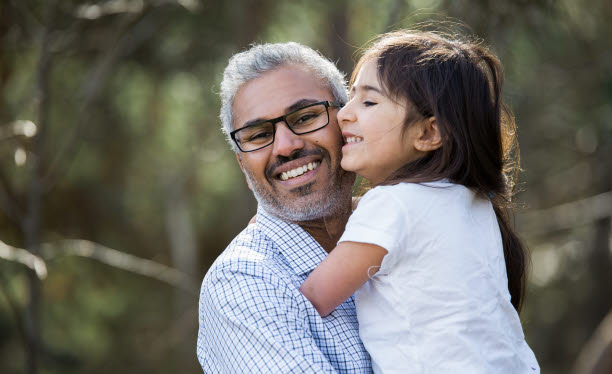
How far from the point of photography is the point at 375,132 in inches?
74.2

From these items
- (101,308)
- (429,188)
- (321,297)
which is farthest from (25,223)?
(101,308)

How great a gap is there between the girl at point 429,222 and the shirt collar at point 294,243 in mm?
225

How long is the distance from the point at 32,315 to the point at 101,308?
6061 mm

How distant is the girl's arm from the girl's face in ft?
1.18

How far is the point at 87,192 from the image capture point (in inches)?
400

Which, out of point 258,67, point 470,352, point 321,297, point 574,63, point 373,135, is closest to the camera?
point 470,352

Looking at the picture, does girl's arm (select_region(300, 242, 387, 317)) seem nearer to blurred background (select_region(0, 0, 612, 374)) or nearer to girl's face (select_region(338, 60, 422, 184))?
girl's face (select_region(338, 60, 422, 184))

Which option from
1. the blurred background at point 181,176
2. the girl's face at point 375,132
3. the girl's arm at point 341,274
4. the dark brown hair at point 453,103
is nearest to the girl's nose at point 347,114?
the girl's face at point 375,132

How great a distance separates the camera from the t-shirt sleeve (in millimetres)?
1586

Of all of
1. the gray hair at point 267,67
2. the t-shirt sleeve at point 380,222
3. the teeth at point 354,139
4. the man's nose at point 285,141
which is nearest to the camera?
the t-shirt sleeve at point 380,222

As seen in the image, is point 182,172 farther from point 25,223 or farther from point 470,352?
point 470,352

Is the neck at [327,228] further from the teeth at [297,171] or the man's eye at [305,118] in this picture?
the man's eye at [305,118]

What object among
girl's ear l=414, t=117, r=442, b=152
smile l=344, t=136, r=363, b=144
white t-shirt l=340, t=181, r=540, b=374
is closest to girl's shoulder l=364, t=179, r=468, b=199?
white t-shirt l=340, t=181, r=540, b=374

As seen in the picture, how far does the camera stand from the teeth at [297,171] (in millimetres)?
2256
